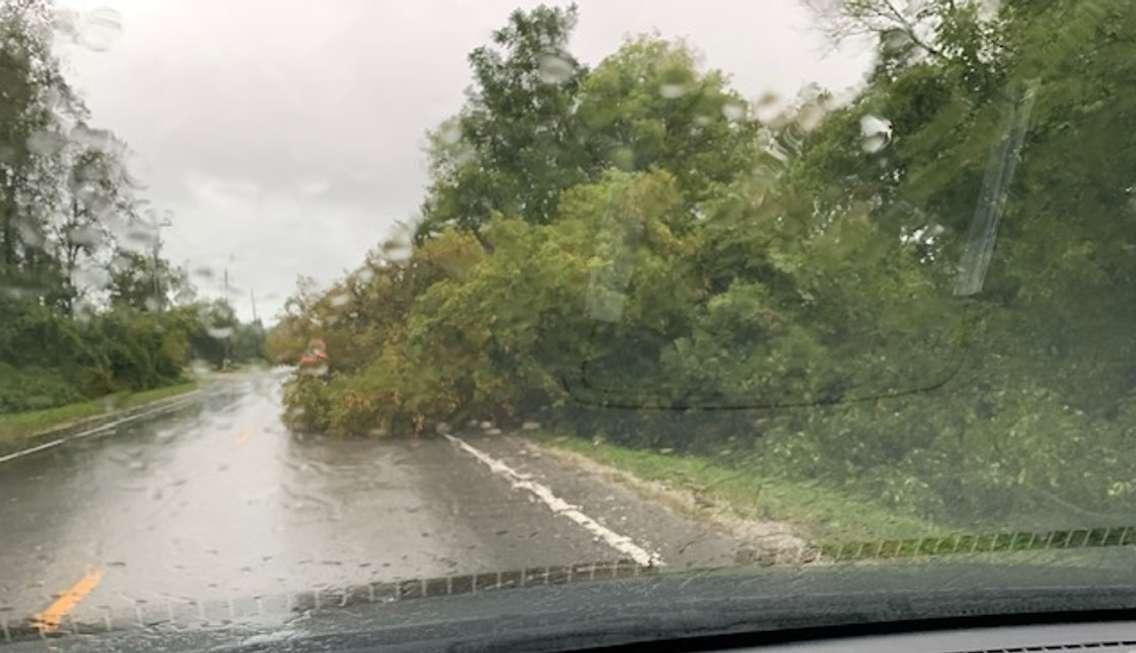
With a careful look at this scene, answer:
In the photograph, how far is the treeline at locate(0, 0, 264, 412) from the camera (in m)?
16.9

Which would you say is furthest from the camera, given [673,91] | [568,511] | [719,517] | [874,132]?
[673,91]

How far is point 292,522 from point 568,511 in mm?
2206

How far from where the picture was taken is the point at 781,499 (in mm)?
10070

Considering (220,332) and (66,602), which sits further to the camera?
(220,332)

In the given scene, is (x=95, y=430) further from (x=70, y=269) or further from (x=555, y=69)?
(x=555, y=69)

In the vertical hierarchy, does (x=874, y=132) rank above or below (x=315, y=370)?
above

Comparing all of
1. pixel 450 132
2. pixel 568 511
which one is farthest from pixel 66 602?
pixel 450 132

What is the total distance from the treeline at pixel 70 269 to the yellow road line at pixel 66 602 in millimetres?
9856

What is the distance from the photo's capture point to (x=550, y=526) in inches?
355

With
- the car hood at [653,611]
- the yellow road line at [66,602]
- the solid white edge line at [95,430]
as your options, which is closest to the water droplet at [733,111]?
the solid white edge line at [95,430]

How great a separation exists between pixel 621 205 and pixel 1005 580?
1186 centimetres

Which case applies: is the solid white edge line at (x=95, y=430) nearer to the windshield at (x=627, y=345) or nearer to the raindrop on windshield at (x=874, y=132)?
the windshield at (x=627, y=345)

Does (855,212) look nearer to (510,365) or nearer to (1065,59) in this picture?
(1065,59)

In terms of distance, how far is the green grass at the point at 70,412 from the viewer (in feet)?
66.9
